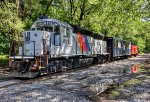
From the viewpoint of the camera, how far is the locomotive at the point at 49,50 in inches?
678

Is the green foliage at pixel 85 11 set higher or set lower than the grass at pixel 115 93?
higher

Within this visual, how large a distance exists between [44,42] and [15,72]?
2650mm

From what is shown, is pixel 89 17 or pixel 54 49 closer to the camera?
pixel 54 49

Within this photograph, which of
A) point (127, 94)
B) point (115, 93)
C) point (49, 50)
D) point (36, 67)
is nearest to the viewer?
point (127, 94)

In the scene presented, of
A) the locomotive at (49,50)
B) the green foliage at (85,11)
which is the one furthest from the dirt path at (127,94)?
the green foliage at (85,11)

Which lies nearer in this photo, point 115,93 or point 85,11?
point 115,93

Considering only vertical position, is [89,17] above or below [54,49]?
above

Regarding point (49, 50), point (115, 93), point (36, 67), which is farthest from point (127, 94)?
point (49, 50)

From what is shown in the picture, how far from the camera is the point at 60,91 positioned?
11945mm

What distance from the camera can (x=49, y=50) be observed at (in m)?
18.5

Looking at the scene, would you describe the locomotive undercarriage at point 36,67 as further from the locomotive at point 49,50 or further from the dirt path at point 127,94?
the dirt path at point 127,94

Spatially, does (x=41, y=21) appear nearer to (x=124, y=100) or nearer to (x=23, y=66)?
(x=23, y=66)

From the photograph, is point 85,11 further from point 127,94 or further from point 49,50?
point 127,94

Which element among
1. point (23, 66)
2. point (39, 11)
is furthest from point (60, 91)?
point (39, 11)
